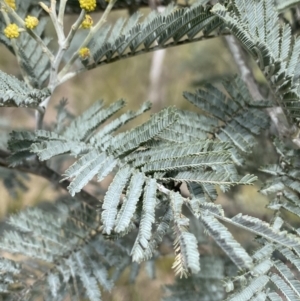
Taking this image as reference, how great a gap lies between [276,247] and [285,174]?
94 millimetres

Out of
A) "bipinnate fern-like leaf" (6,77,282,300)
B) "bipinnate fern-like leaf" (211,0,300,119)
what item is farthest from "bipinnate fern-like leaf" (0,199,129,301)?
"bipinnate fern-like leaf" (211,0,300,119)

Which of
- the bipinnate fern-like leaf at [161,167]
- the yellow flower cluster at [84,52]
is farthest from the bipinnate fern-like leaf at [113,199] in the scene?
the yellow flower cluster at [84,52]

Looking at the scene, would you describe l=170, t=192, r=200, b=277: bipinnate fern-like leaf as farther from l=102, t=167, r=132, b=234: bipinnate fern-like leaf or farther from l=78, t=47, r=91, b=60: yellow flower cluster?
l=78, t=47, r=91, b=60: yellow flower cluster

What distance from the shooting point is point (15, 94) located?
0.34 metres

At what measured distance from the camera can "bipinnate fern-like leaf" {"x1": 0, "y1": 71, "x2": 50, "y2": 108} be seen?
1.10 ft

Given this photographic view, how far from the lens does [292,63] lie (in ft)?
1.26

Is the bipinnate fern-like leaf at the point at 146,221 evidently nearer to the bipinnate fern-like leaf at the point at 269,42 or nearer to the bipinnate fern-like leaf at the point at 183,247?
the bipinnate fern-like leaf at the point at 183,247

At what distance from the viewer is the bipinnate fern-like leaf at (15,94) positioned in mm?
336

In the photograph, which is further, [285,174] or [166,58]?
[166,58]

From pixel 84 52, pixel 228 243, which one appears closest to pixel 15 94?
pixel 84 52

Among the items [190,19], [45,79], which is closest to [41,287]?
[45,79]

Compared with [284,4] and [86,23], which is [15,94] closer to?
[86,23]

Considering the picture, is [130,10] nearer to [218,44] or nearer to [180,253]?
[180,253]

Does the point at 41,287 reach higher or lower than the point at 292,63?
lower
